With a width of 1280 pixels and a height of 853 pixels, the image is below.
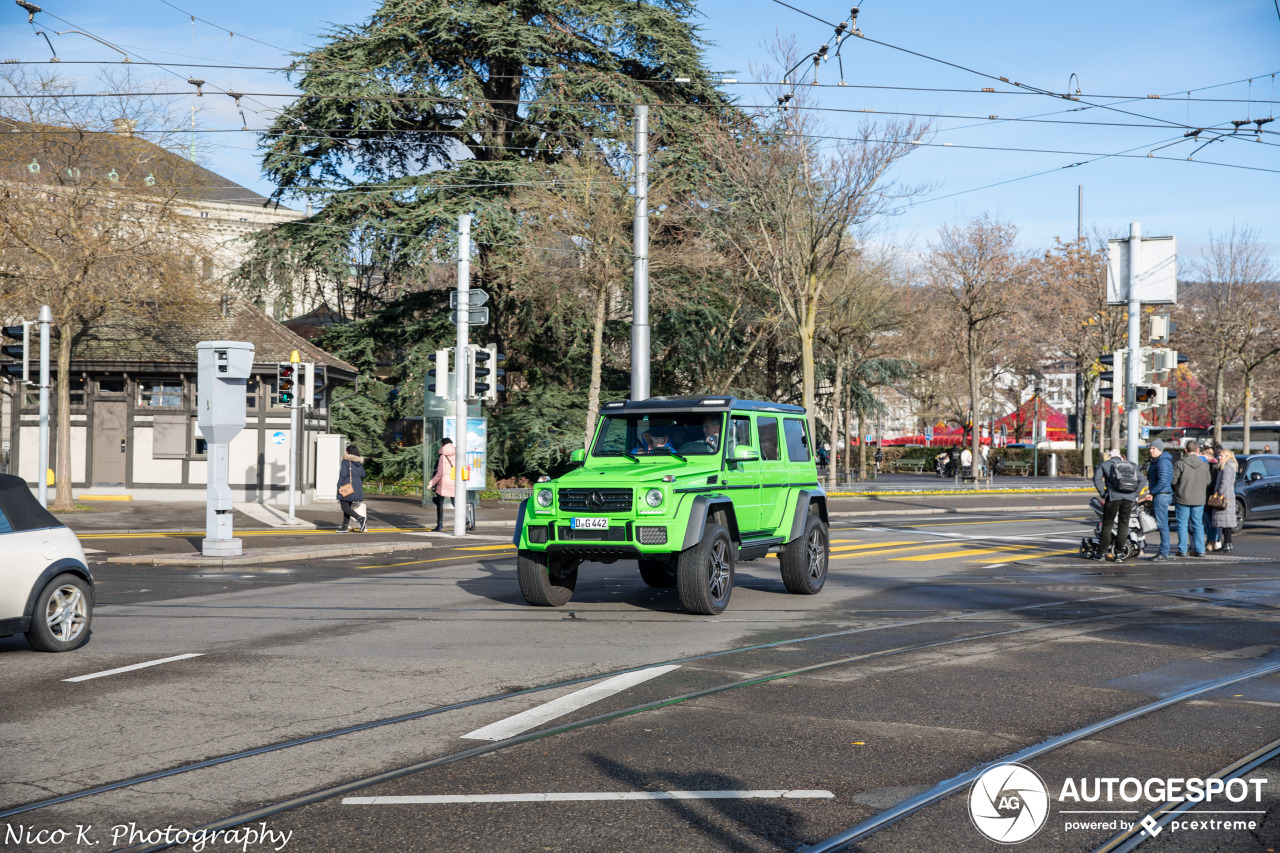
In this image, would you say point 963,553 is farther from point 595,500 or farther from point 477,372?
point 595,500

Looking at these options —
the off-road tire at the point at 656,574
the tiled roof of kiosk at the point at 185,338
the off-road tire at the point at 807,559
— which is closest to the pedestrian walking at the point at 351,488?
the tiled roof of kiosk at the point at 185,338

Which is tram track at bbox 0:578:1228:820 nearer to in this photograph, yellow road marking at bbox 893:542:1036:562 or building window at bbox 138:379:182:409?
yellow road marking at bbox 893:542:1036:562

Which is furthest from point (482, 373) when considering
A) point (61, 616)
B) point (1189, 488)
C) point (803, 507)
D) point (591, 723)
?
point (591, 723)

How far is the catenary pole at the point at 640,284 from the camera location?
69.9ft

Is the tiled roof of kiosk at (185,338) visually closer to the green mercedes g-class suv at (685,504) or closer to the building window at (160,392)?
the building window at (160,392)

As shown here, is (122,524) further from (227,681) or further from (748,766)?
(748,766)

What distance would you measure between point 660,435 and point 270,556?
322 inches

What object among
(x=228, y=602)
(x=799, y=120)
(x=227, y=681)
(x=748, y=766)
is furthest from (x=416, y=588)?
(x=799, y=120)

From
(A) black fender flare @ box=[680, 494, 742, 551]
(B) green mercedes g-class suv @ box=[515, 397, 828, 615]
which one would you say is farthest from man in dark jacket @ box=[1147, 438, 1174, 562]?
(A) black fender flare @ box=[680, 494, 742, 551]

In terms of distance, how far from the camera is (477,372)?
2098cm

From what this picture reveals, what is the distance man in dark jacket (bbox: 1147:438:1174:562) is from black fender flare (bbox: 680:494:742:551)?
9.40 metres

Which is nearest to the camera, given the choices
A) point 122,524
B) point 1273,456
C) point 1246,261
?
point 122,524

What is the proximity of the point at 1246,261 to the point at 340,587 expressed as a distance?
51.4 metres

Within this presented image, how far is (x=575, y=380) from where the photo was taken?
113 feet
